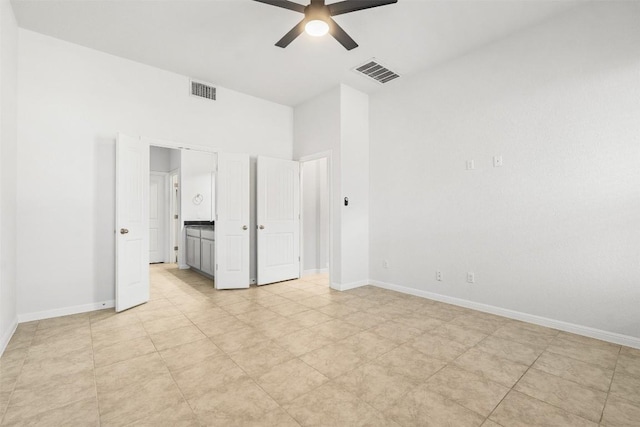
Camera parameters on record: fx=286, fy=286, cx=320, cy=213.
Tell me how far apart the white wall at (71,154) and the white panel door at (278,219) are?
1624mm

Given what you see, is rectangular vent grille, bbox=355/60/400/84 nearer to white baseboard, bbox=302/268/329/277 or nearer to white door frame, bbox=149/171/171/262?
white baseboard, bbox=302/268/329/277

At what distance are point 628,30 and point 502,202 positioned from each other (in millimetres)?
1842

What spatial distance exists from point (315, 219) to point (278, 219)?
3.40ft

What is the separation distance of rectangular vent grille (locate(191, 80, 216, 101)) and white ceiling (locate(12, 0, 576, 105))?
0.59ft

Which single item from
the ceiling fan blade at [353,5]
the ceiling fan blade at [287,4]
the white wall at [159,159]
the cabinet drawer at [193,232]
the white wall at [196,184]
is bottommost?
the cabinet drawer at [193,232]

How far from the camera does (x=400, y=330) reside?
9.55 ft

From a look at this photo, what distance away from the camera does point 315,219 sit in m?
5.88

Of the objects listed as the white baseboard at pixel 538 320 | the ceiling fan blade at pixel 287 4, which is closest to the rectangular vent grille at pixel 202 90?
the ceiling fan blade at pixel 287 4

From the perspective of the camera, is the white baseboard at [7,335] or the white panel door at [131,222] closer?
the white baseboard at [7,335]

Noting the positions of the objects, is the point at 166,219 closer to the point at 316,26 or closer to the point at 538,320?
the point at 316,26

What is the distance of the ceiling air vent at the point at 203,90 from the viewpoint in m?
4.35

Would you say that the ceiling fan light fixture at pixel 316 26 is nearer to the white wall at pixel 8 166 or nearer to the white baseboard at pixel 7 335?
the white wall at pixel 8 166

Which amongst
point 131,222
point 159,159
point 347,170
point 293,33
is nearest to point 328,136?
point 347,170

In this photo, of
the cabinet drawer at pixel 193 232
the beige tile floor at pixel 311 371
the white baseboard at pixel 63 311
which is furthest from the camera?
the cabinet drawer at pixel 193 232
